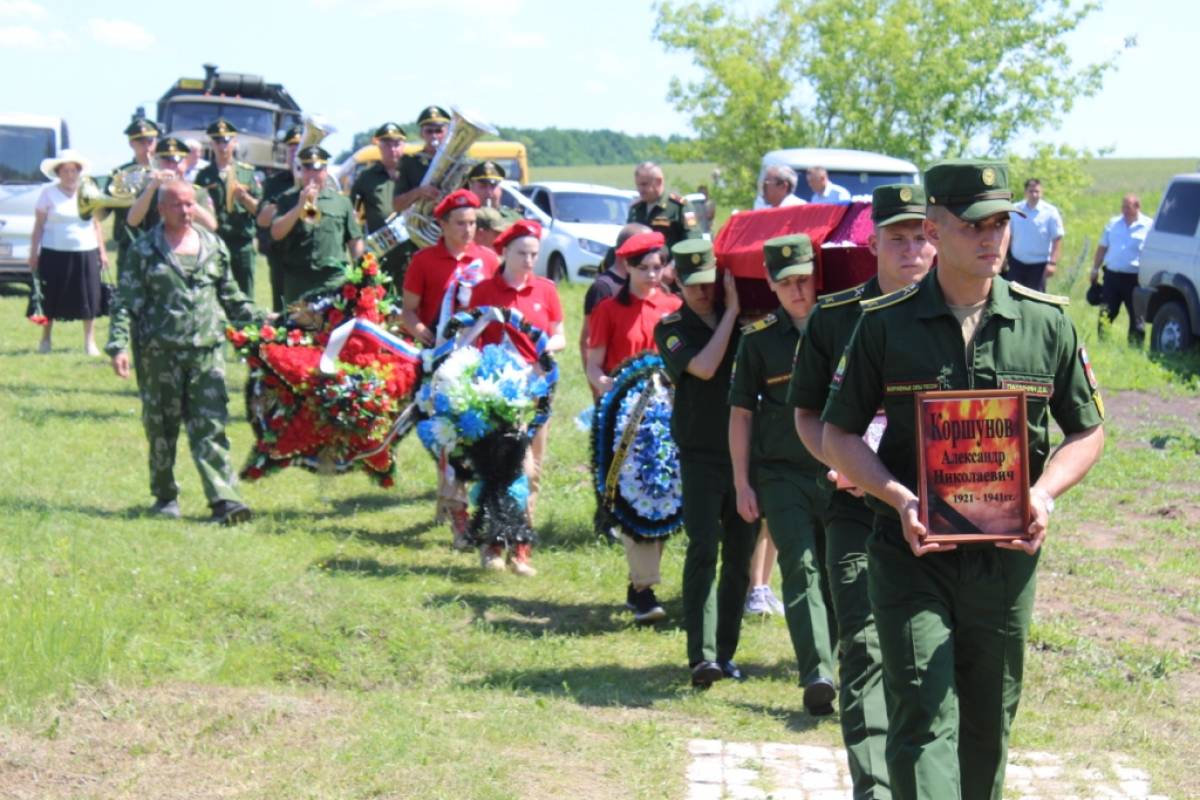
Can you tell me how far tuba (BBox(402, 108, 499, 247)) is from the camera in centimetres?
1173

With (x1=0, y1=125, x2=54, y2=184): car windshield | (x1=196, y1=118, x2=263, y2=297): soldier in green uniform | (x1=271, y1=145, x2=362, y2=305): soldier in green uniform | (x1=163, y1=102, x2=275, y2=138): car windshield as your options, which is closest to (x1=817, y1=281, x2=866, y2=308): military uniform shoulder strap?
(x1=271, y1=145, x2=362, y2=305): soldier in green uniform

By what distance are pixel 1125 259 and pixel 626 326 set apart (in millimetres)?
13200

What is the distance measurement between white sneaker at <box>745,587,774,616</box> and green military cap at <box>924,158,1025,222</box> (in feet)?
15.2

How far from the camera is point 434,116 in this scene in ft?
40.5

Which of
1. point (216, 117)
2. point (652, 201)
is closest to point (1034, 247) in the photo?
point (652, 201)

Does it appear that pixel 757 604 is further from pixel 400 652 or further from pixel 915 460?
pixel 915 460

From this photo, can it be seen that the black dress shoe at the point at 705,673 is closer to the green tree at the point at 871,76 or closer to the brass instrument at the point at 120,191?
the brass instrument at the point at 120,191

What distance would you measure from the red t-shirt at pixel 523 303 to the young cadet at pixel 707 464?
6.71 feet

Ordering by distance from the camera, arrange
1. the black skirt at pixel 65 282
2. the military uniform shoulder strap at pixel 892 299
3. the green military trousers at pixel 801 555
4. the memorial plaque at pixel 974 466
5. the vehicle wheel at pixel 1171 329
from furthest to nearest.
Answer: the vehicle wheel at pixel 1171 329
the black skirt at pixel 65 282
the green military trousers at pixel 801 555
the military uniform shoulder strap at pixel 892 299
the memorial plaque at pixel 974 466

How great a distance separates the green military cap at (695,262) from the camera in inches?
289

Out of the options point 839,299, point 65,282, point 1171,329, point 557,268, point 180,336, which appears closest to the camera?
point 839,299

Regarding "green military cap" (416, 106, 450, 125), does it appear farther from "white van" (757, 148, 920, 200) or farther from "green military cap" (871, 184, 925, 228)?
"white van" (757, 148, 920, 200)

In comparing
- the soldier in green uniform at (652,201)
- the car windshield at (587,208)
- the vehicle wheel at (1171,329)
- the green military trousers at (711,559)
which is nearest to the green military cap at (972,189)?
the green military trousers at (711,559)

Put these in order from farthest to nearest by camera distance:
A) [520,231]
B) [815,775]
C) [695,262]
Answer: [520,231] → [695,262] → [815,775]
